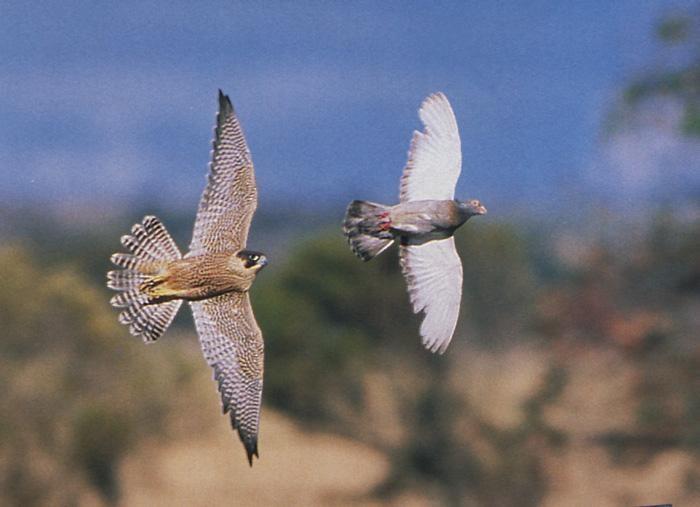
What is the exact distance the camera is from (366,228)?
3.21 metres

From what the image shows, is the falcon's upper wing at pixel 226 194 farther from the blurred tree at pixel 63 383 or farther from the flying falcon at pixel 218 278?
the blurred tree at pixel 63 383

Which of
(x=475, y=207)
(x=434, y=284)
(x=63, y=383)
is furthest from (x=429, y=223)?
(x=63, y=383)

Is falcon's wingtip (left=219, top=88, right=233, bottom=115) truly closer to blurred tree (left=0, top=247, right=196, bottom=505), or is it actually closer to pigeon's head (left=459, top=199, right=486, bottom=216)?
pigeon's head (left=459, top=199, right=486, bottom=216)

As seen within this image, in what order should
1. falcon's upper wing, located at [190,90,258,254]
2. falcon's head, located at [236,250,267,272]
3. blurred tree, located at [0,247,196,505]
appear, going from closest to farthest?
falcon's head, located at [236,250,267,272], falcon's upper wing, located at [190,90,258,254], blurred tree, located at [0,247,196,505]

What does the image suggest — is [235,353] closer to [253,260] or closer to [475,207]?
[253,260]

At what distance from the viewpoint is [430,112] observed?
3.51 metres

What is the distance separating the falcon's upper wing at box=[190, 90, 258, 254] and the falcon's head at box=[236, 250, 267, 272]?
0.10 meters

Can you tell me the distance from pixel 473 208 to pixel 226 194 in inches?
23.2

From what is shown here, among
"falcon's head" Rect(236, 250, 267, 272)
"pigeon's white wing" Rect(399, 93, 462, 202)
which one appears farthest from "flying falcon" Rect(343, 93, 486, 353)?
"falcon's head" Rect(236, 250, 267, 272)

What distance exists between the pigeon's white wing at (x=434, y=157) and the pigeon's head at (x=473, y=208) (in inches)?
2.3

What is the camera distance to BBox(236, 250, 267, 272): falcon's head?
317cm

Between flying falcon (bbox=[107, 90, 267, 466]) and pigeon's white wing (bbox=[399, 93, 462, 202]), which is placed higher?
pigeon's white wing (bbox=[399, 93, 462, 202])

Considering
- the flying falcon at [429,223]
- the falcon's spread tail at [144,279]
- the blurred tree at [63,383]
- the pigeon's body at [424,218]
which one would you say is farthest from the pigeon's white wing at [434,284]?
the blurred tree at [63,383]

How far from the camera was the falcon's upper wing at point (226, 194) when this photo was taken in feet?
10.8
